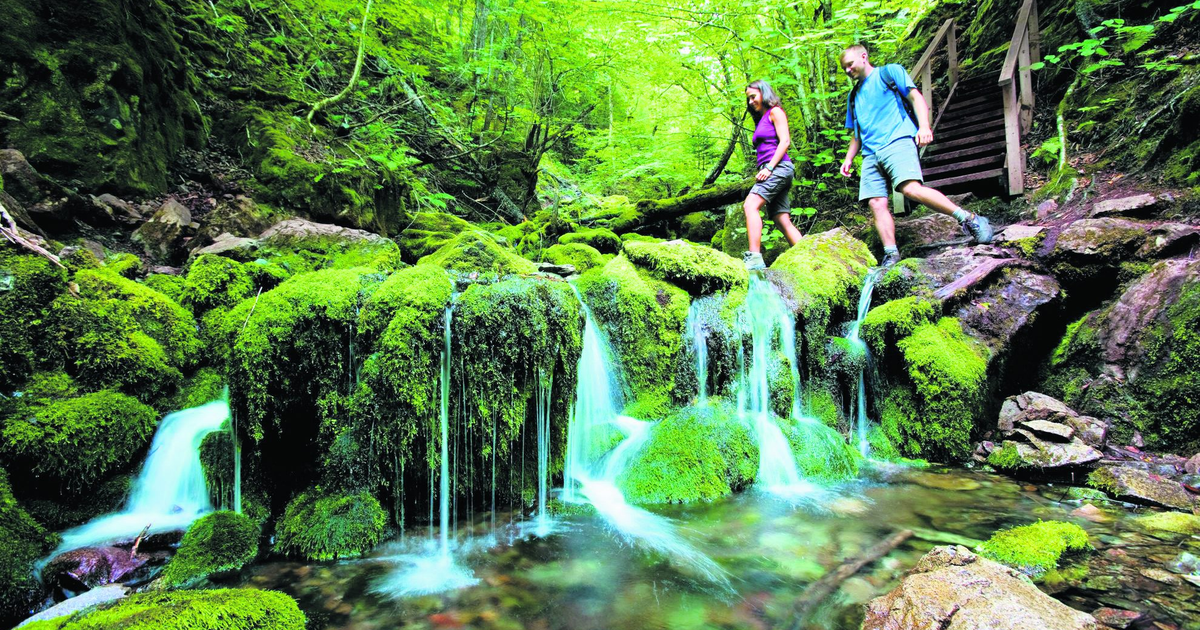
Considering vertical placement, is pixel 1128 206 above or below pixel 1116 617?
above

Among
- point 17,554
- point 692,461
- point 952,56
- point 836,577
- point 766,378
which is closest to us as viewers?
point 17,554

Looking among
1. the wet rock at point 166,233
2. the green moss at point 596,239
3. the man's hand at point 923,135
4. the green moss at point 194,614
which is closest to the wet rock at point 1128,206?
the man's hand at point 923,135

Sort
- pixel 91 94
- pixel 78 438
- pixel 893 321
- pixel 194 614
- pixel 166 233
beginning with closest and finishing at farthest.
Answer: pixel 194 614
pixel 78 438
pixel 91 94
pixel 166 233
pixel 893 321

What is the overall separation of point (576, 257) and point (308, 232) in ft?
11.8

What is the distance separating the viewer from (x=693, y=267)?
6.14m

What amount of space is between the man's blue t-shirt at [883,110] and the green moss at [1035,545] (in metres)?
4.78

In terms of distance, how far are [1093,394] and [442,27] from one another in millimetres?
15228

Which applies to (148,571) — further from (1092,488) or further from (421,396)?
(1092,488)

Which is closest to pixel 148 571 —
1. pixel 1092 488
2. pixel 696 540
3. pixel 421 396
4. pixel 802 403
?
pixel 421 396

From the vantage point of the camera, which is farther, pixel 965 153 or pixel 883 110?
pixel 965 153

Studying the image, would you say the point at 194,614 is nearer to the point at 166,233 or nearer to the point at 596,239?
the point at 166,233

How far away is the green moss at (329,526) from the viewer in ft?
11.7

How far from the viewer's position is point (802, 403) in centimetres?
620

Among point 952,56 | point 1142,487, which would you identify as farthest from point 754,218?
point 952,56
